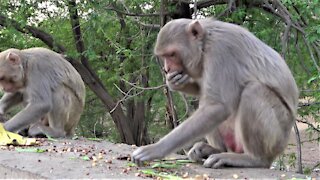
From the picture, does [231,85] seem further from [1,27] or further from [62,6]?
[1,27]

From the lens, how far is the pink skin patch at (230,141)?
210 inches

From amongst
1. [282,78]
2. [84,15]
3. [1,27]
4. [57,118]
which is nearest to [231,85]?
[282,78]

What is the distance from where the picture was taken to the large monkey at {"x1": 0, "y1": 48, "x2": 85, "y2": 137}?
7621 mm

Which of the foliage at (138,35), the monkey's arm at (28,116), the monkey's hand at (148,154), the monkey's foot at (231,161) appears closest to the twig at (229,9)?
the foliage at (138,35)

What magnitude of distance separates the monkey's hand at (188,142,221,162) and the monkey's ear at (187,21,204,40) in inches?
42.1

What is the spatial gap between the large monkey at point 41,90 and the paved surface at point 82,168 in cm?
196

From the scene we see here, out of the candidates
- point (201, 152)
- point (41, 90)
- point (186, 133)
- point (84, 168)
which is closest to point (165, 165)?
point (186, 133)

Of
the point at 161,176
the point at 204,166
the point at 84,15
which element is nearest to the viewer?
the point at 161,176

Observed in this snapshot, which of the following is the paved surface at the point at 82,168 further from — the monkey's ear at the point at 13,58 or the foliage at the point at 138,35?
the foliage at the point at 138,35

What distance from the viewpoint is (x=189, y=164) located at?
→ 5.18 metres

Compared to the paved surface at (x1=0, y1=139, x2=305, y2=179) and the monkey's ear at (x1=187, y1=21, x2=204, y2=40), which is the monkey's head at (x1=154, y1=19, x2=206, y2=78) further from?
the paved surface at (x1=0, y1=139, x2=305, y2=179)

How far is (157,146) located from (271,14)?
619 cm

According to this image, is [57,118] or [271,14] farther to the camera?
[271,14]

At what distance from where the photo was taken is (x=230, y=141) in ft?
17.7
